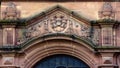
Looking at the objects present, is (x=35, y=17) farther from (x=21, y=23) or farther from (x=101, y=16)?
(x=101, y=16)

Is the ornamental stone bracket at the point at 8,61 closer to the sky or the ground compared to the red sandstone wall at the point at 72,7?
Answer: closer to the ground

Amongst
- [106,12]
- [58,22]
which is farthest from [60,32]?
[106,12]

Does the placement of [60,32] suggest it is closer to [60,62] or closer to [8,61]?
[60,62]

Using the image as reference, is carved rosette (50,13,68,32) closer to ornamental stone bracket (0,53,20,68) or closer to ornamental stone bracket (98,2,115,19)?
ornamental stone bracket (98,2,115,19)

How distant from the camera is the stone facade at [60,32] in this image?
74.5 feet

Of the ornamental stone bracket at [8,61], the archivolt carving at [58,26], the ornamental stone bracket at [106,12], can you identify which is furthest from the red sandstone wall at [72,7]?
the ornamental stone bracket at [8,61]

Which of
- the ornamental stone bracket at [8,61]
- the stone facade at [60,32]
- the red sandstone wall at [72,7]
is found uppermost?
the red sandstone wall at [72,7]

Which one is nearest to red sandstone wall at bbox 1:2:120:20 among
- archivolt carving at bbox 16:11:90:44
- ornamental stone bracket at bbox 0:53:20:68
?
archivolt carving at bbox 16:11:90:44

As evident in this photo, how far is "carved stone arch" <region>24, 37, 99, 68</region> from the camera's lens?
22.8 meters

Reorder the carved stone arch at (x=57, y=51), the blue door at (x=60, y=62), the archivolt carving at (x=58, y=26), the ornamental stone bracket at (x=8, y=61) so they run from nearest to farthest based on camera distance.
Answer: the ornamental stone bracket at (x=8, y=61)
the carved stone arch at (x=57, y=51)
the archivolt carving at (x=58, y=26)
the blue door at (x=60, y=62)

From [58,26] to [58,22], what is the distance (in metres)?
0.16

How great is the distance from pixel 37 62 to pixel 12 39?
1.30 metres

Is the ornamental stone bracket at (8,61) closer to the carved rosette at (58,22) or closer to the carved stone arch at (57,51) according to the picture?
the carved stone arch at (57,51)

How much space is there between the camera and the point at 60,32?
75.3ft
